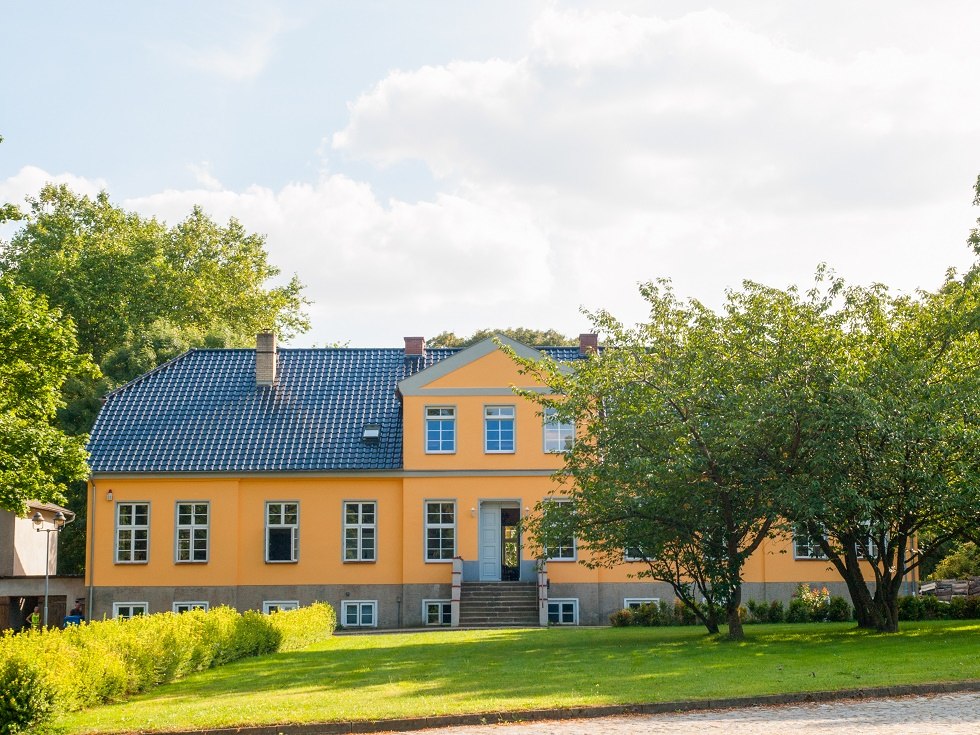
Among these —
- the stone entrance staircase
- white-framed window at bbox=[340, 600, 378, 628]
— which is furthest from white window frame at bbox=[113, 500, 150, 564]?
the stone entrance staircase

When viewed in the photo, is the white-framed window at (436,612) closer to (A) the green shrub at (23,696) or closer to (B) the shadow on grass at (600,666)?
(B) the shadow on grass at (600,666)

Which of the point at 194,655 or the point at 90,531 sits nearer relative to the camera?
the point at 194,655

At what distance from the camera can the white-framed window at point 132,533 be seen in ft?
117

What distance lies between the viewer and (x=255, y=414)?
1489 inches

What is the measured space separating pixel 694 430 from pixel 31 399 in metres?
15.5

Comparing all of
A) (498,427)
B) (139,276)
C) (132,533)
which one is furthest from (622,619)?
(139,276)

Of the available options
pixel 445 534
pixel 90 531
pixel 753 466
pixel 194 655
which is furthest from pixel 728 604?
pixel 90 531

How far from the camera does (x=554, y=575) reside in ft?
116

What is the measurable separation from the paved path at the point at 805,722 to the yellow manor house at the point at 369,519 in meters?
20.6

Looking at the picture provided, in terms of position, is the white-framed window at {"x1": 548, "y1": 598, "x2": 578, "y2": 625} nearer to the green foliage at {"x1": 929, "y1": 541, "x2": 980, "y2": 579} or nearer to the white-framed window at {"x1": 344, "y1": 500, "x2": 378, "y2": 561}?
the white-framed window at {"x1": 344, "y1": 500, "x2": 378, "y2": 561}

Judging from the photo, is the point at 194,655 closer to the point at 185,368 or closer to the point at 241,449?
the point at 241,449

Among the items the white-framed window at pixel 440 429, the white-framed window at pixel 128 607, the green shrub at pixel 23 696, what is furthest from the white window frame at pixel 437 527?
the green shrub at pixel 23 696

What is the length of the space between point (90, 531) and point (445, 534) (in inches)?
407

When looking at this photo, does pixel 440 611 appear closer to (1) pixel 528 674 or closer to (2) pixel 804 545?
(2) pixel 804 545
